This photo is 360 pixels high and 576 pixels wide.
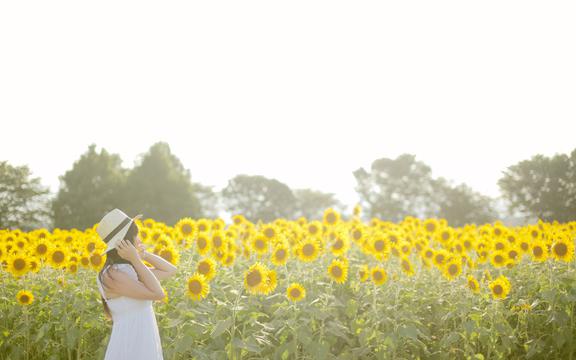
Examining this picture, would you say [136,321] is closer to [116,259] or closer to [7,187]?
[116,259]

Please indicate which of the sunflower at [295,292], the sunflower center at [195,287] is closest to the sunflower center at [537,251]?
the sunflower at [295,292]

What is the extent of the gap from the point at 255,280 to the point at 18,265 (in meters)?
4.23

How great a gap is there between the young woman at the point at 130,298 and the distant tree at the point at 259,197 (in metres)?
50.4

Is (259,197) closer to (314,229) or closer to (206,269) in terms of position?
(314,229)

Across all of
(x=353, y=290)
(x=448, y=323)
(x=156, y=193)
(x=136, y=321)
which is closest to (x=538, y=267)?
(x=448, y=323)

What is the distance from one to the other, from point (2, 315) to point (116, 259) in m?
3.91

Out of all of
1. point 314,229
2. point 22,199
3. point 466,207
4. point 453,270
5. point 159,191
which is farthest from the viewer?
point 159,191

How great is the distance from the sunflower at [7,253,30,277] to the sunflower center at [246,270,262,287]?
4.07m

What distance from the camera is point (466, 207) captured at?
4222cm

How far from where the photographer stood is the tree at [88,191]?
39344mm

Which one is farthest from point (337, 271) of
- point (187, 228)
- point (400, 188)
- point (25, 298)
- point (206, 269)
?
point (400, 188)

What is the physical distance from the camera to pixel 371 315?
7223 millimetres

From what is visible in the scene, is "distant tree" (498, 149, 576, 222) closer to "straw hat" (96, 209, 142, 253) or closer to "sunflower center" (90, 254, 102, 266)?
"sunflower center" (90, 254, 102, 266)

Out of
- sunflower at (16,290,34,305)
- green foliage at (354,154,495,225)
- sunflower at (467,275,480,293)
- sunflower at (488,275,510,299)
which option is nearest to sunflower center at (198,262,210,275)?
sunflower at (16,290,34,305)
